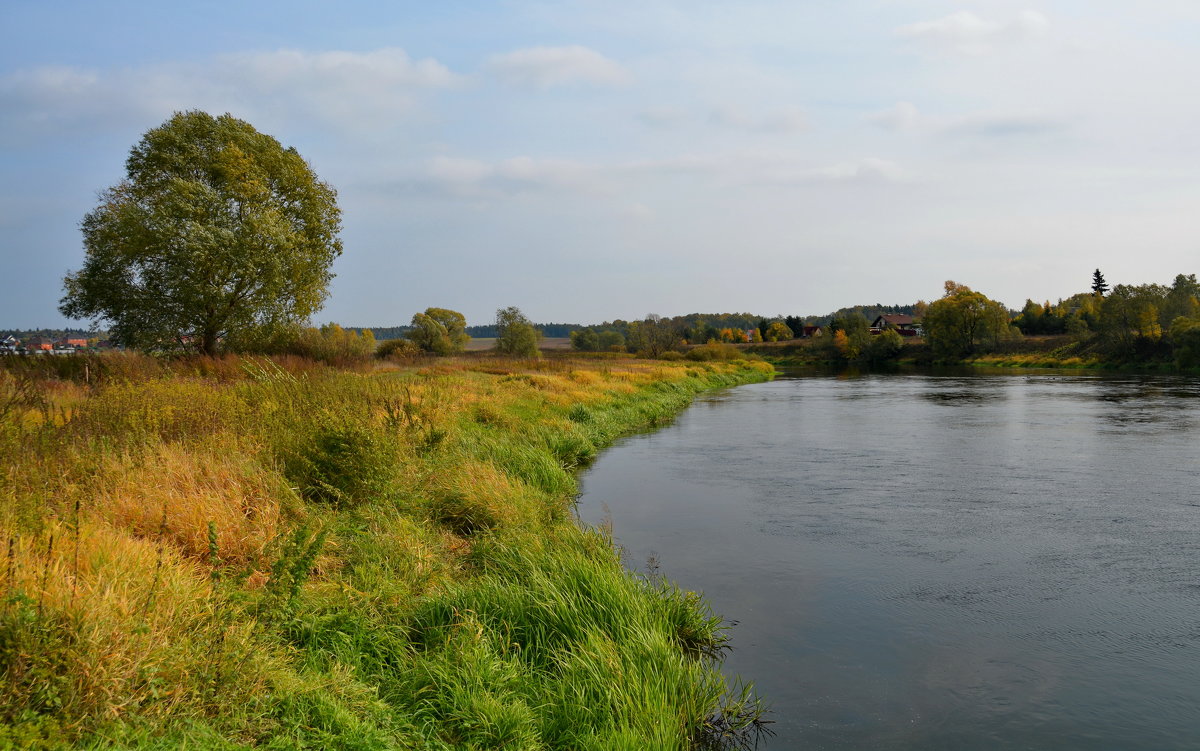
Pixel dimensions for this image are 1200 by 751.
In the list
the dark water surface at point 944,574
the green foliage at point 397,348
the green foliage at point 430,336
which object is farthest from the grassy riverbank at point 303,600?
the green foliage at point 430,336

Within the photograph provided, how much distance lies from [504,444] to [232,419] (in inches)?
208

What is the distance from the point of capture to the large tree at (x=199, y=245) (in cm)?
2367

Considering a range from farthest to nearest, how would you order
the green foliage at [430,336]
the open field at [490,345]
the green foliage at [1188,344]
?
the open field at [490,345]
the green foliage at [430,336]
the green foliage at [1188,344]

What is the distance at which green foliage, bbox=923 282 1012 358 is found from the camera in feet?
251

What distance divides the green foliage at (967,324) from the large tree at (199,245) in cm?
6871

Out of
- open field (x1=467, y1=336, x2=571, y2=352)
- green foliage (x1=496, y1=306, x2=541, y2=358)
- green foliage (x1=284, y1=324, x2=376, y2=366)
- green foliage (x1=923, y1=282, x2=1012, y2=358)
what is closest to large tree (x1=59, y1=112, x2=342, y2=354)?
green foliage (x1=284, y1=324, x2=376, y2=366)

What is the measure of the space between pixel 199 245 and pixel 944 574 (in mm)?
22502

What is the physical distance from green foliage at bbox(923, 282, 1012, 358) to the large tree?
225ft

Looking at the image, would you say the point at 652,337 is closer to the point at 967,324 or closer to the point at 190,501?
the point at 967,324

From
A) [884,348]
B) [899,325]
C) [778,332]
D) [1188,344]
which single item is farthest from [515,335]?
[899,325]

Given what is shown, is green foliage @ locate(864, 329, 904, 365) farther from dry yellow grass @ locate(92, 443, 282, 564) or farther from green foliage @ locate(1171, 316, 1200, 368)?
dry yellow grass @ locate(92, 443, 282, 564)

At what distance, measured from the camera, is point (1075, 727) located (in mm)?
5469

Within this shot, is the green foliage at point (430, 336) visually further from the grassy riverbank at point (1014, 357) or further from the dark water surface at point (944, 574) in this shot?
the dark water surface at point (944, 574)

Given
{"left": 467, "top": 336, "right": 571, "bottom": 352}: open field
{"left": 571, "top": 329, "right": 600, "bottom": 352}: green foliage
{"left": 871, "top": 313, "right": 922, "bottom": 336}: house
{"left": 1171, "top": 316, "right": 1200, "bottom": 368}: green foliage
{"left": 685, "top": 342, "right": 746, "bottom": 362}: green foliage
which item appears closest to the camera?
{"left": 1171, "top": 316, "right": 1200, "bottom": 368}: green foliage
